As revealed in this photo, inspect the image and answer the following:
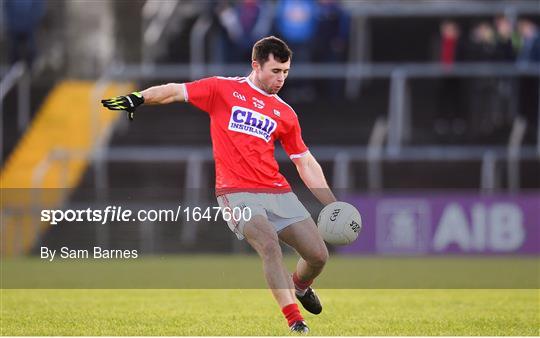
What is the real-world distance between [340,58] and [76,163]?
4764 millimetres

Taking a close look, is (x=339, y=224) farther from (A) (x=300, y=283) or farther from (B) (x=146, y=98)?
(B) (x=146, y=98)

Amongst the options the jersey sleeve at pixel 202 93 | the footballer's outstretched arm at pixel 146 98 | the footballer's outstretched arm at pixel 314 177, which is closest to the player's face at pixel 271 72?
the jersey sleeve at pixel 202 93

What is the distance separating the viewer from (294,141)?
33.1 ft

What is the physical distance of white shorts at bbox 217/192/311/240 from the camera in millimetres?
9648

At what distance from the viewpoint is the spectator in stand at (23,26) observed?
22312mm

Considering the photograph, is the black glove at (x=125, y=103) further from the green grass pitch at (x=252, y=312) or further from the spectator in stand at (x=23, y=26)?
the spectator in stand at (x=23, y=26)

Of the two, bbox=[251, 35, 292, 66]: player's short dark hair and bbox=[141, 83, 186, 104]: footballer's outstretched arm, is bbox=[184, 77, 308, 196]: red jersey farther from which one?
bbox=[251, 35, 292, 66]: player's short dark hair

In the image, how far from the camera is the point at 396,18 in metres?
25.2

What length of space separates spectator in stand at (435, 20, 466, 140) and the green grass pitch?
29.9 ft

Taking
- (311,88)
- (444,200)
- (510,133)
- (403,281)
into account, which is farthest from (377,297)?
(311,88)

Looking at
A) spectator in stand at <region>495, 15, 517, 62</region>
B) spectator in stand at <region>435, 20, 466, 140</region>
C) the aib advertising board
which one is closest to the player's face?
the aib advertising board

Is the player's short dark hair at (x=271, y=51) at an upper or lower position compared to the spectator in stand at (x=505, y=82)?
upper

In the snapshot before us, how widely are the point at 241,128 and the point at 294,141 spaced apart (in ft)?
1.72

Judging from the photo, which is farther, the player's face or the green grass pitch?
the green grass pitch
